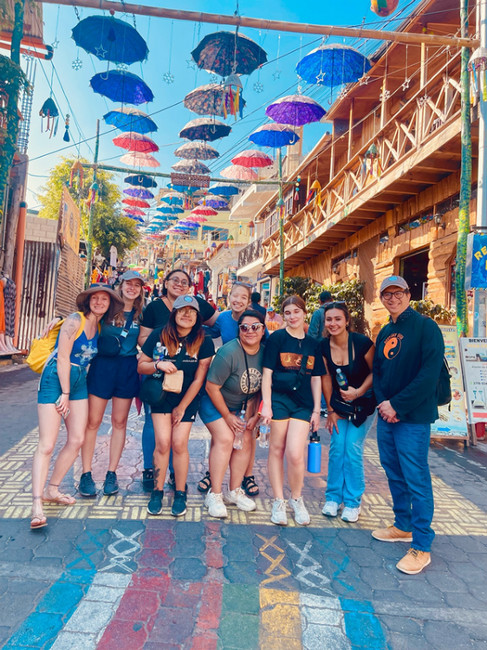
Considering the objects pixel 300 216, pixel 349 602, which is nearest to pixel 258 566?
pixel 349 602

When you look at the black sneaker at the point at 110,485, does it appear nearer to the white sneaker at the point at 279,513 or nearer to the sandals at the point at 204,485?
the sandals at the point at 204,485

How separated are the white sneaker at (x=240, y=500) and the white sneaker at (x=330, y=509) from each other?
0.61 metres

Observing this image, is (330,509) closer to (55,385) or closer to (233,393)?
(233,393)

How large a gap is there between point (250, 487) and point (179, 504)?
0.78 meters

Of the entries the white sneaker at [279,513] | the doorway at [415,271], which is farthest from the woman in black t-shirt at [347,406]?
the doorway at [415,271]

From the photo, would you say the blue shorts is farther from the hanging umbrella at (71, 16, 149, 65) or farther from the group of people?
the hanging umbrella at (71, 16, 149, 65)

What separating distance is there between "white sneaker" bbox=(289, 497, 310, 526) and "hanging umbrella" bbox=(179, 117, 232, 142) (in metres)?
11.4

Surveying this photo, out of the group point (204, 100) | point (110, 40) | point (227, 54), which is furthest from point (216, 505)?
point (204, 100)

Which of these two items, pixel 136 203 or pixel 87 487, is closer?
pixel 87 487

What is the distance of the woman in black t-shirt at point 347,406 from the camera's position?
367 centimetres

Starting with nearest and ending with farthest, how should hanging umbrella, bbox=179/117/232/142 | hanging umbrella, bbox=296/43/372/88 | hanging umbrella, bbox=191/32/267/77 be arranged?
hanging umbrella, bbox=191/32/267/77, hanging umbrella, bbox=296/43/372/88, hanging umbrella, bbox=179/117/232/142

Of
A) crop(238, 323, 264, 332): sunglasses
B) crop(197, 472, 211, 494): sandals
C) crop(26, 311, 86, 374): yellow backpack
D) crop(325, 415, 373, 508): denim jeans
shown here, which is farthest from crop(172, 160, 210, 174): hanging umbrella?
crop(325, 415, 373, 508): denim jeans

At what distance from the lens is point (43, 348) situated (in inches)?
142

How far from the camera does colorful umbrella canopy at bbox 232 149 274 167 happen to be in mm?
15648
